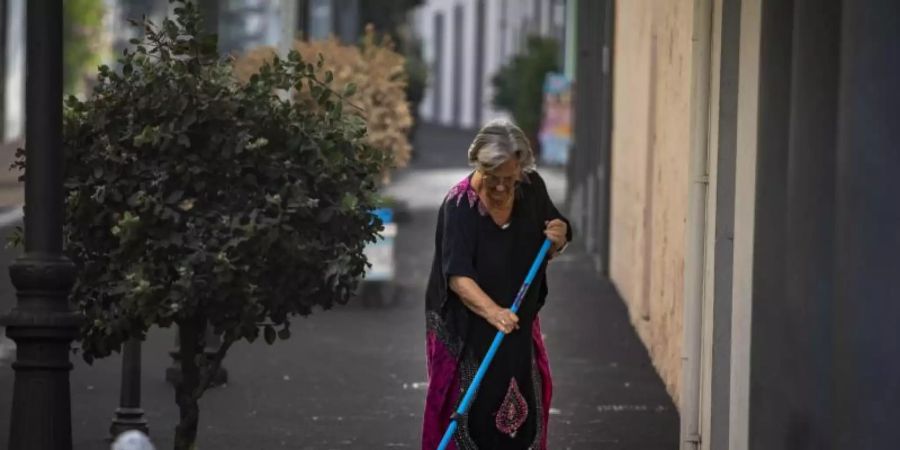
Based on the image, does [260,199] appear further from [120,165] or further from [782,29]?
[782,29]

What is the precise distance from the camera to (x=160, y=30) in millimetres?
8805

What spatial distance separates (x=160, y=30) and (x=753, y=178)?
232 centimetres

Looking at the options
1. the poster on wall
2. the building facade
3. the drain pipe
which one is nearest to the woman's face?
the building facade

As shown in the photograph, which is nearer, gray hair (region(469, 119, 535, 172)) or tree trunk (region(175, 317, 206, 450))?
gray hair (region(469, 119, 535, 172))

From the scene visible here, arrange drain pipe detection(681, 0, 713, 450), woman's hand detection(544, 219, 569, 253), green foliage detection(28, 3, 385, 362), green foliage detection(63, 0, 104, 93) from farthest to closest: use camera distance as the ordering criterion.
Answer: green foliage detection(63, 0, 104, 93)
drain pipe detection(681, 0, 713, 450)
green foliage detection(28, 3, 385, 362)
woman's hand detection(544, 219, 569, 253)

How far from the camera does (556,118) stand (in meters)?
34.7

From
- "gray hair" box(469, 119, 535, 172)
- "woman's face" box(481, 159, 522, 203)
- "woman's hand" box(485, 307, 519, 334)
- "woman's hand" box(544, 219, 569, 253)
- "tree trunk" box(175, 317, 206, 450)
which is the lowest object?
"tree trunk" box(175, 317, 206, 450)

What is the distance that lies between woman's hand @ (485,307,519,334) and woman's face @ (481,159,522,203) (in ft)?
1.30

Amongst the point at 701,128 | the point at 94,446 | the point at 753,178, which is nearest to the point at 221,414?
the point at 94,446

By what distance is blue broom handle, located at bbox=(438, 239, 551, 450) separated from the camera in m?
8.06

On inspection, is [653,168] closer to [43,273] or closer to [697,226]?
[697,226]

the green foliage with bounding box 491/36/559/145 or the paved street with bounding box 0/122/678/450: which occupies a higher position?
the green foliage with bounding box 491/36/559/145

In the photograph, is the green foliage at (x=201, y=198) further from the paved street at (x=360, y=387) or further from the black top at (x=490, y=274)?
the paved street at (x=360, y=387)

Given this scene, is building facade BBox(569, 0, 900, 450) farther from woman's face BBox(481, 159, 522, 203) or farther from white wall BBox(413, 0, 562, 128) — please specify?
white wall BBox(413, 0, 562, 128)
